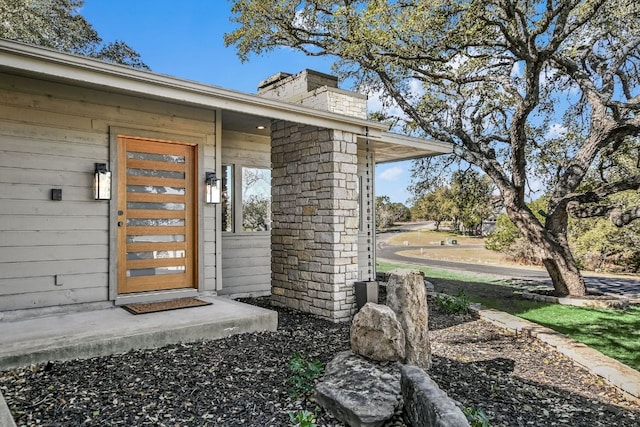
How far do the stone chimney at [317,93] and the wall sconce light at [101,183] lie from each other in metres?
3.46

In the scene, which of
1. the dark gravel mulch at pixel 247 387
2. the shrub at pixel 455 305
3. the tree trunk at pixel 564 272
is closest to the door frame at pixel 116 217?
the dark gravel mulch at pixel 247 387

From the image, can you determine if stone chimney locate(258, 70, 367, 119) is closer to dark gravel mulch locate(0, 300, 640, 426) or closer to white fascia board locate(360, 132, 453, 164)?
white fascia board locate(360, 132, 453, 164)

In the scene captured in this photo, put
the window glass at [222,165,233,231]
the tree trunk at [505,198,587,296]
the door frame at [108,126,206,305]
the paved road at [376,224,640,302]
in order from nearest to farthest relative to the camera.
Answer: the door frame at [108,126,206,305] → the window glass at [222,165,233,231] → the tree trunk at [505,198,587,296] → the paved road at [376,224,640,302]

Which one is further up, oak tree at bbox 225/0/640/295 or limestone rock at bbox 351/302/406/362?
oak tree at bbox 225/0/640/295

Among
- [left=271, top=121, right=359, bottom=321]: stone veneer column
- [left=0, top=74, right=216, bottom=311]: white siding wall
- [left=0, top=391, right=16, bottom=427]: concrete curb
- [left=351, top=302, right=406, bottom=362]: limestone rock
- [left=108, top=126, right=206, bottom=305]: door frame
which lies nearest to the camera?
[left=0, top=391, right=16, bottom=427]: concrete curb

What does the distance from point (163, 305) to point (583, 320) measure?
6180 millimetres

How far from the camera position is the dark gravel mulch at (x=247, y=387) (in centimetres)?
274

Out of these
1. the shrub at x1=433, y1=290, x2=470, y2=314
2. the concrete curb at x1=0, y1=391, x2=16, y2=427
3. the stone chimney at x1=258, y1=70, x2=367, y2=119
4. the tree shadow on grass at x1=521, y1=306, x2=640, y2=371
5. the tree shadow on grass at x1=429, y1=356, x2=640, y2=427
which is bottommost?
the tree shadow on grass at x1=521, y1=306, x2=640, y2=371

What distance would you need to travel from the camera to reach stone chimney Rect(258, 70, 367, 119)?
23.4 ft

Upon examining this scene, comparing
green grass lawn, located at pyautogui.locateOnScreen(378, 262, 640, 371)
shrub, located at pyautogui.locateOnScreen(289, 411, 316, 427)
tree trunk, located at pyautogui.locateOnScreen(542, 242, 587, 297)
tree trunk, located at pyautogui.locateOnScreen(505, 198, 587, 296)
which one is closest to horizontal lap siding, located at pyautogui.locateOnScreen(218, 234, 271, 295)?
green grass lawn, located at pyautogui.locateOnScreen(378, 262, 640, 371)

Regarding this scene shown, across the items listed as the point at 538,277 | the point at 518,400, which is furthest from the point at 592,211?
the point at 518,400

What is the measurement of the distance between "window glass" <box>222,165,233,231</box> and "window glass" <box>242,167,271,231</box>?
0.22 m

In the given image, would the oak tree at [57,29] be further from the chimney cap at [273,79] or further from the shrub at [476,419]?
the shrub at [476,419]

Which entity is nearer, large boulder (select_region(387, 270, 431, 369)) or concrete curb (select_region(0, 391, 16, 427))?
concrete curb (select_region(0, 391, 16, 427))
